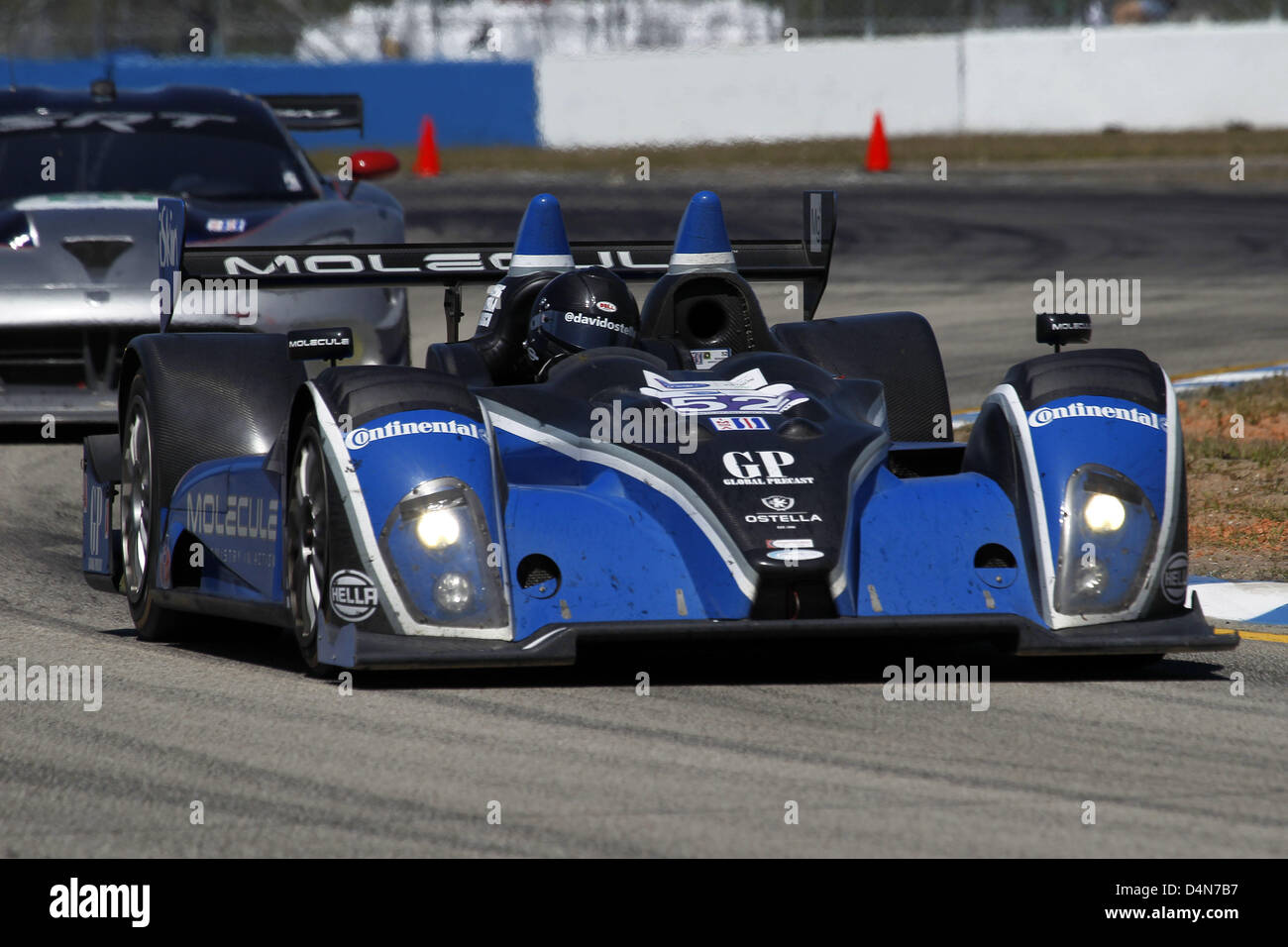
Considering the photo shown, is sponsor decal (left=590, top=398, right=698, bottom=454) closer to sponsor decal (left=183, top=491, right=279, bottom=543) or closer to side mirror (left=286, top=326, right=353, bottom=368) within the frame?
side mirror (left=286, top=326, right=353, bottom=368)

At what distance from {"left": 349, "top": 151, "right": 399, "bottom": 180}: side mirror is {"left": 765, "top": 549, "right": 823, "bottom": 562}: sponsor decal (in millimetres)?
6721

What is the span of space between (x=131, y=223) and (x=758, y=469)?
510cm

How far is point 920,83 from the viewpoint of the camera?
31516 millimetres

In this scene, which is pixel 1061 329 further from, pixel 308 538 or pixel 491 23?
pixel 491 23

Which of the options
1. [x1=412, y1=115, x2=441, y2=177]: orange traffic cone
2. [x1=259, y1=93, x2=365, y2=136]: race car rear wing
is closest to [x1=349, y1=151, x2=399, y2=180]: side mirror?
[x1=259, y1=93, x2=365, y2=136]: race car rear wing

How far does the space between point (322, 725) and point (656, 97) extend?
86.6 feet

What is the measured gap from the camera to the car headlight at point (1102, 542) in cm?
585

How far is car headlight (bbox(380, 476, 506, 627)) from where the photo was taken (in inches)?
223

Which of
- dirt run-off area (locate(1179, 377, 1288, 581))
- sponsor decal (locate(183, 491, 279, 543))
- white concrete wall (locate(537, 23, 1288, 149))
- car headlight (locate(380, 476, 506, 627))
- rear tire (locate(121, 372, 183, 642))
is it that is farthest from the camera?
white concrete wall (locate(537, 23, 1288, 149))

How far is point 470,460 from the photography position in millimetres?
5820

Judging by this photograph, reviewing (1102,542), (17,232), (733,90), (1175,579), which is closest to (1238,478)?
(1175,579)

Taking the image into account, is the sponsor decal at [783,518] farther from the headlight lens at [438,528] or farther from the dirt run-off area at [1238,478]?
the dirt run-off area at [1238,478]

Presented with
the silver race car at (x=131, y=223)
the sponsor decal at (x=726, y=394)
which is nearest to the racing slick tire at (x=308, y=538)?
the sponsor decal at (x=726, y=394)

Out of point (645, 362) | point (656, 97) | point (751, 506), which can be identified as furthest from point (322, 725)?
point (656, 97)
